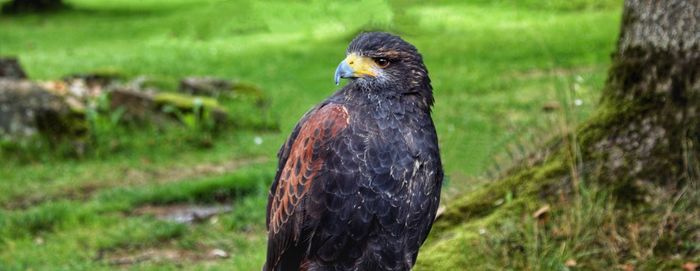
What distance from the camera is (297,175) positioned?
3.66 m

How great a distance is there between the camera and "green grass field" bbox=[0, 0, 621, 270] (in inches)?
286

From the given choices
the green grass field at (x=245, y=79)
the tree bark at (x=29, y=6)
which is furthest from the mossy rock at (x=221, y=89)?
the tree bark at (x=29, y=6)

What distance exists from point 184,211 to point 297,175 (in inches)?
191

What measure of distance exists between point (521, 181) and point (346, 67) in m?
2.25

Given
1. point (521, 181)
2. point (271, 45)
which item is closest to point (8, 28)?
point (271, 45)

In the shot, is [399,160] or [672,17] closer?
[399,160]

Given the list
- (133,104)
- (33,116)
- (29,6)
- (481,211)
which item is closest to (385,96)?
(481,211)

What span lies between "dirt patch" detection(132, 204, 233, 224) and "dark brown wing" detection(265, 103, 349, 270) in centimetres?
427

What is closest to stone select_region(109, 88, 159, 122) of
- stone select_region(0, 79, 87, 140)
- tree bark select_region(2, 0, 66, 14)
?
stone select_region(0, 79, 87, 140)

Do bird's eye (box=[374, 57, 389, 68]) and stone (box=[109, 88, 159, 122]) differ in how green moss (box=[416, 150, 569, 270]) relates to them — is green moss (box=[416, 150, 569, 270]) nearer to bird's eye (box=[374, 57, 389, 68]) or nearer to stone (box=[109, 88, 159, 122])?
bird's eye (box=[374, 57, 389, 68])

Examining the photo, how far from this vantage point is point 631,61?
5352 millimetres

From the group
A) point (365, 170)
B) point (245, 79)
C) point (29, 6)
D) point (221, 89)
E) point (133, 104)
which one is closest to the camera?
point (365, 170)

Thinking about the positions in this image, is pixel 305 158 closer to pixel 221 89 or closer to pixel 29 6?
pixel 221 89

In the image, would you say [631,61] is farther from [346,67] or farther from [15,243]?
[15,243]
